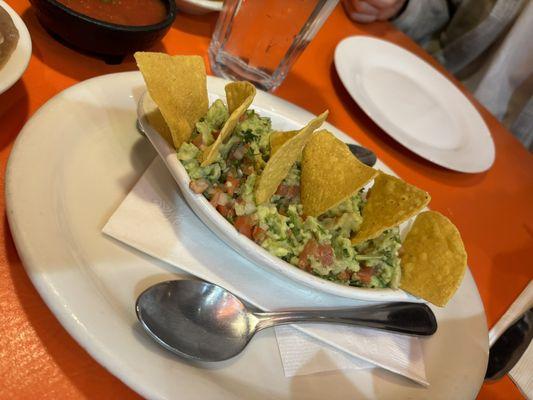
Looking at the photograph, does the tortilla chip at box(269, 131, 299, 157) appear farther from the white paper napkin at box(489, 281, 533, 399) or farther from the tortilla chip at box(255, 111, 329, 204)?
the white paper napkin at box(489, 281, 533, 399)

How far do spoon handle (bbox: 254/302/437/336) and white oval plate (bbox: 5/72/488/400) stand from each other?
0.16 ft

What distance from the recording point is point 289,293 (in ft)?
2.97

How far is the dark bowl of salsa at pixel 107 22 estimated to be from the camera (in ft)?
3.30

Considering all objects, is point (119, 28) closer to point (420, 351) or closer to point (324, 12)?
point (324, 12)

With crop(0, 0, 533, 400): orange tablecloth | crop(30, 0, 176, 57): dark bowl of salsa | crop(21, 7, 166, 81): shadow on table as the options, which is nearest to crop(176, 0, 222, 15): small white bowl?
crop(0, 0, 533, 400): orange tablecloth

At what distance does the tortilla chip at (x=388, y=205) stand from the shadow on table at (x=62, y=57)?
0.68 m

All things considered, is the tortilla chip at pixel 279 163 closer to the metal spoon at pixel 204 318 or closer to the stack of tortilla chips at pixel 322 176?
the stack of tortilla chips at pixel 322 176

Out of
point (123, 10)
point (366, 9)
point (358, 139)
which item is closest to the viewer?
point (123, 10)

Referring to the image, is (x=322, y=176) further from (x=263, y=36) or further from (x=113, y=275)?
(x=263, y=36)

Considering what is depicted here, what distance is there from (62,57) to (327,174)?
0.68 m

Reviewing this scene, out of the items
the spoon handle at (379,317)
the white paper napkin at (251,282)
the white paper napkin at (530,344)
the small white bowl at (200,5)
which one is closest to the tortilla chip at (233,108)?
the white paper napkin at (251,282)

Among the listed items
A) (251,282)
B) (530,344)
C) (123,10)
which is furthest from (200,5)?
(530,344)

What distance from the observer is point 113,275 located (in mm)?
786

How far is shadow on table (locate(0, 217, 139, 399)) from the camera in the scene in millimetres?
682
